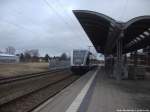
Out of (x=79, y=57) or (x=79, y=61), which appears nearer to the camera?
(x=79, y=61)

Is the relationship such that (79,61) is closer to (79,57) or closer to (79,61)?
(79,61)

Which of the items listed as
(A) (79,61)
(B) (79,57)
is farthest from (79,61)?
(B) (79,57)

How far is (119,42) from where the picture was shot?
29.9m

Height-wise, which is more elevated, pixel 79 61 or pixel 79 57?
pixel 79 57

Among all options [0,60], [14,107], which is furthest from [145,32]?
[0,60]

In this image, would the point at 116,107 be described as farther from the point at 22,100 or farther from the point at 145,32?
the point at 145,32

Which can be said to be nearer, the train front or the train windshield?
the train front

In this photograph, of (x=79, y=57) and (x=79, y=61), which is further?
(x=79, y=57)

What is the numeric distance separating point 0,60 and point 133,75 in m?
71.6

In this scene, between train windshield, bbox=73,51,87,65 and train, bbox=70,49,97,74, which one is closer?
train, bbox=70,49,97,74

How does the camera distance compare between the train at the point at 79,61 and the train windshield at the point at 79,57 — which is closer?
the train at the point at 79,61

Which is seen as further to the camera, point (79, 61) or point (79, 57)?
point (79, 57)

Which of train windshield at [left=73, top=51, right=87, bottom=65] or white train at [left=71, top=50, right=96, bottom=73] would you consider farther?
train windshield at [left=73, top=51, right=87, bottom=65]

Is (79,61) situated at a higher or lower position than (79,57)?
lower
